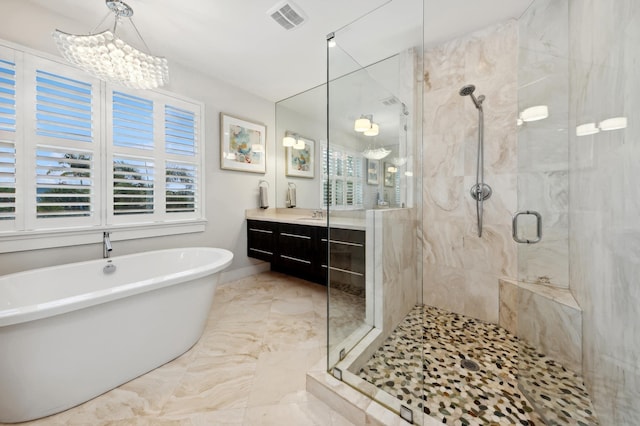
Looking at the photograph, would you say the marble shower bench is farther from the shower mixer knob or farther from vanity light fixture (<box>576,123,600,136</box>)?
vanity light fixture (<box>576,123,600,136</box>)

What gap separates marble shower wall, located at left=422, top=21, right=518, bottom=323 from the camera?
189 cm

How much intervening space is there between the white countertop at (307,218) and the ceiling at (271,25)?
1.32 meters

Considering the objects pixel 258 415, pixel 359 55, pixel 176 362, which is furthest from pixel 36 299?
pixel 359 55

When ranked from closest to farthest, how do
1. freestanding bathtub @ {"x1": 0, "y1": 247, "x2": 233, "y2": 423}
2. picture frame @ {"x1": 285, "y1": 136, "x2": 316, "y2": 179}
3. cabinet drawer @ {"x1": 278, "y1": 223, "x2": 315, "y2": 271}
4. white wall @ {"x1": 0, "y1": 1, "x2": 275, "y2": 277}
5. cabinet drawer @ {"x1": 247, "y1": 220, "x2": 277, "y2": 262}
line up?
1. freestanding bathtub @ {"x1": 0, "y1": 247, "x2": 233, "y2": 423}
2. white wall @ {"x1": 0, "y1": 1, "x2": 275, "y2": 277}
3. cabinet drawer @ {"x1": 278, "y1": 223, "x2": 315, "y2": 271}
4. cabinet drawer @ {"x1": 247, "y1": 220, "x2": 277, "y2": 262}
5. picture frame @ {"x1": 285, "y1": 136, "x2": 316, "y2": 179}

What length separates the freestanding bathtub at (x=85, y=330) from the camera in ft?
3.41

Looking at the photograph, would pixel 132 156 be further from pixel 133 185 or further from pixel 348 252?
pixel 348 252

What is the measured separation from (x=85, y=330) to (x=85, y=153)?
1.53 m

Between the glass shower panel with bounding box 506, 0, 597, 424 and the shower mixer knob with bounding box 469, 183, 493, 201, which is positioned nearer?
the glass shower panel with bounding box 506, 0, 597, 424

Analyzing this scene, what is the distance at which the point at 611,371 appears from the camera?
3.15 feet

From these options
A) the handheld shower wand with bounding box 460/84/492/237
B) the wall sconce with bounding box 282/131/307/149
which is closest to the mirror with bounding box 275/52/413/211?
the handheld shower wand with bounding box 460/84/492/237

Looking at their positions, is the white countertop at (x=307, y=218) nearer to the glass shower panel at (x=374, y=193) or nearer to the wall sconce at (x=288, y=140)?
the glass shower panel at (x=374, y=193)

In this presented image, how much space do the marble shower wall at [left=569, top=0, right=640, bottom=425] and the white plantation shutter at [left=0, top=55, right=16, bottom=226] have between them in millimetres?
3411

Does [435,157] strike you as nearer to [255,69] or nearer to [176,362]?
[255,69]

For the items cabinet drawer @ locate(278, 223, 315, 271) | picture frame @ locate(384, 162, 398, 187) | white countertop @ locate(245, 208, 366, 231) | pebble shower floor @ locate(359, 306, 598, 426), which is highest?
picture frame @ locate(384, 162, 398, 187)
